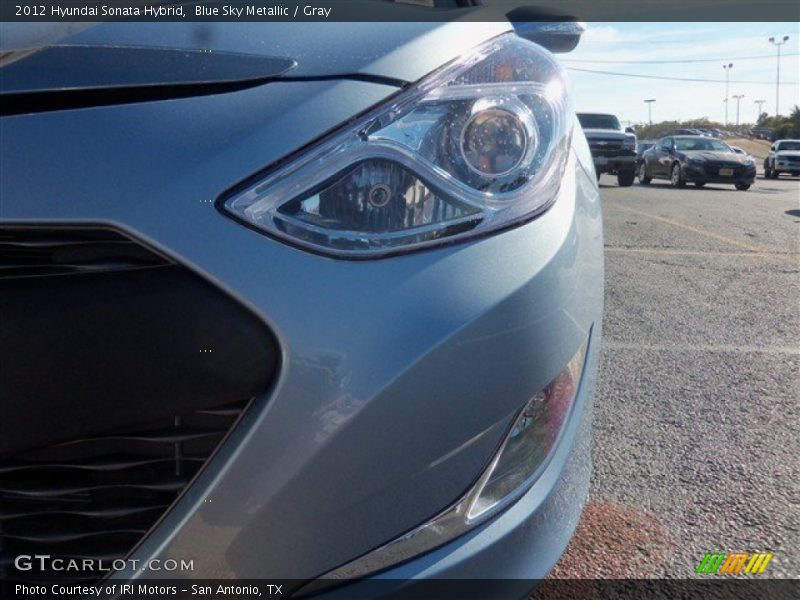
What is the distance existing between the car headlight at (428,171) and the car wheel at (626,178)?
19689 millimetres

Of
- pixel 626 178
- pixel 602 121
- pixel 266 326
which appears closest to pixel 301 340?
pixel 266 326

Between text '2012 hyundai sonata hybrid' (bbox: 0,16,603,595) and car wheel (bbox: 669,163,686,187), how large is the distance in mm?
21799

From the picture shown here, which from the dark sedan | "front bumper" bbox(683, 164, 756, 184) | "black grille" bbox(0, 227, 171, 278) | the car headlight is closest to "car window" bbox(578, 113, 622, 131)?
the dark sedan

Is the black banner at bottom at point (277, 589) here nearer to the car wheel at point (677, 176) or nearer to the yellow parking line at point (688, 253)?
the yellow parking line at point (688, 253)

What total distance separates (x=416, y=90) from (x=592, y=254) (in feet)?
1.48

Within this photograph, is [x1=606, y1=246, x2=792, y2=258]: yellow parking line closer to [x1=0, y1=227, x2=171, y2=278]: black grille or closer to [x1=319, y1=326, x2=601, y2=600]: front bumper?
[x1=319, y1=326, x2=601, y2=600]: front bumper

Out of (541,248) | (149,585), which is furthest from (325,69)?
(149,585)

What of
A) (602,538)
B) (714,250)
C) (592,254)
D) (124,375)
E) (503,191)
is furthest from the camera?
(714,250)

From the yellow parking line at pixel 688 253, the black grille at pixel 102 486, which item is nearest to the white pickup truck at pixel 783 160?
the yellow parking line at pixel 688 253

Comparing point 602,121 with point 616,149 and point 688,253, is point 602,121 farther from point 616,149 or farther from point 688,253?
point 688,253

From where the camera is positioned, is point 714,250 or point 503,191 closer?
point 503,191

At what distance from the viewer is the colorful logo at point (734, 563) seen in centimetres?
212

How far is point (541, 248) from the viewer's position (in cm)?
129

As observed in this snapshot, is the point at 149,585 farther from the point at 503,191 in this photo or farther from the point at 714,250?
the point at 714,250
